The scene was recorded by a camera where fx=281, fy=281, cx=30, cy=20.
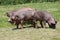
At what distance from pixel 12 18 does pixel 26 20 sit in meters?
0.94

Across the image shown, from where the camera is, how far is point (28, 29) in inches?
569

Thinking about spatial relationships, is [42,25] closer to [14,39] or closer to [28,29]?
[28,29]

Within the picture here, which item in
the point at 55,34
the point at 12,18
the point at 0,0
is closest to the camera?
the point at 55,34

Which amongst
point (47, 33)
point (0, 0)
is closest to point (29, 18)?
point (47, 33)

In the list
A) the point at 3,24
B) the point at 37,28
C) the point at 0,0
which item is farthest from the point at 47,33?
the point at 0,0

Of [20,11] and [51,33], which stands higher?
[20,11]

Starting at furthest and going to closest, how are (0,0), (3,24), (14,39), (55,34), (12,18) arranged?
(0,0) < (3,24) < (12,18) < (55,34) < (14,39)

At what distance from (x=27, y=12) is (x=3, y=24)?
2.22 m

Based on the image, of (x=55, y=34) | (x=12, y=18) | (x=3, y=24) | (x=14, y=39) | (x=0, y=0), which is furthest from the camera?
(x=0, y=0)

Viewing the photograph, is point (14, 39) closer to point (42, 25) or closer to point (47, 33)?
point (47, 33)

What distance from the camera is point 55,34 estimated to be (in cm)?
1334

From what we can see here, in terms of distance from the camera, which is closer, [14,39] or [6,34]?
[14,39]

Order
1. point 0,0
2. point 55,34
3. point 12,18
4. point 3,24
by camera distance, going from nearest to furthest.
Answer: point 55,34 → point 12,18 → point 3,24 → point 0,0

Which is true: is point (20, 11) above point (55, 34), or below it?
above
